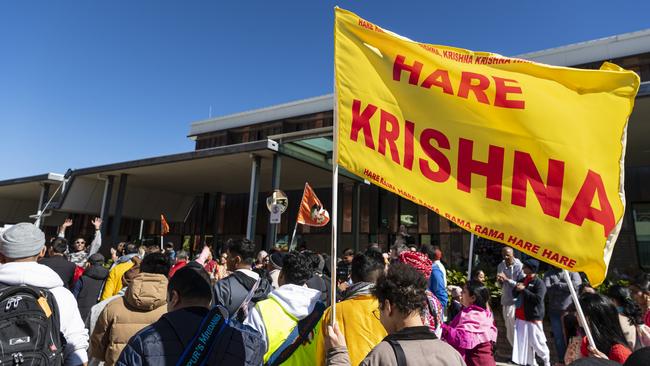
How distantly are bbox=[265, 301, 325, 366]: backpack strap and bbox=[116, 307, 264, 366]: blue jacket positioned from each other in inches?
24.2

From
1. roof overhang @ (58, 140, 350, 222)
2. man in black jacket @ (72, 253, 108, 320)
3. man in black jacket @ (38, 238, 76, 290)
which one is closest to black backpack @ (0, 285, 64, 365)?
man in black jacket @ (38, 238, 76, 290)

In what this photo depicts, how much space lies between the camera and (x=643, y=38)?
1589 centimetres

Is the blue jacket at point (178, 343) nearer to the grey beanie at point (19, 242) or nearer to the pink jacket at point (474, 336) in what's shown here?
the grey beanie at point (19, 242)

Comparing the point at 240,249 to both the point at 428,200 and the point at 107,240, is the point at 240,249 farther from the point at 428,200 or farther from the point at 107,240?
the point at 107,240

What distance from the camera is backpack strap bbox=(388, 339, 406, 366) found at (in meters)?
1.85

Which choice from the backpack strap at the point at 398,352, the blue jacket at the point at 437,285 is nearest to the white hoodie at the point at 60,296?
the backpack strap at the point at 398,352

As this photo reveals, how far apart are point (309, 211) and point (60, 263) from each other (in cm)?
655

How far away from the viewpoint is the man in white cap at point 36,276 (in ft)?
8.04

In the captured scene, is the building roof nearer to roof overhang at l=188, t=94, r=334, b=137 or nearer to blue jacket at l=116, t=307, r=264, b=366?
roof overhang at l=188, t=94, r=334, b=137

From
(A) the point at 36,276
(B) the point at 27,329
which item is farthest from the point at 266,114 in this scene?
(B) the point at 27,329

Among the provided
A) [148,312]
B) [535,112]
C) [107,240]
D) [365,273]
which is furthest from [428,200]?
[107,240]

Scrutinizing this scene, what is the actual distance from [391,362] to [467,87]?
2.21m

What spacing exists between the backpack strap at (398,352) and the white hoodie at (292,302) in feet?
3.75

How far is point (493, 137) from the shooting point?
2990 mm
